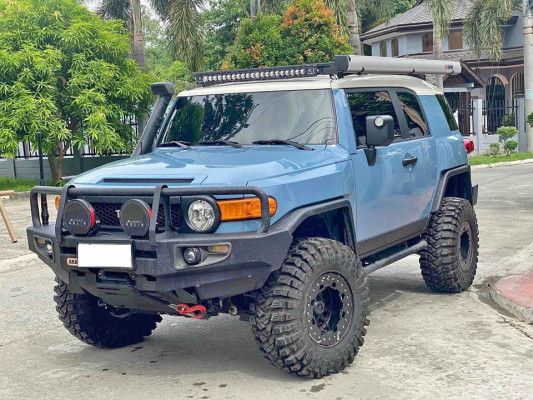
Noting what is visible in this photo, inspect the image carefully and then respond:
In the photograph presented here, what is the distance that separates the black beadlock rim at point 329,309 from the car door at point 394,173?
689 mm

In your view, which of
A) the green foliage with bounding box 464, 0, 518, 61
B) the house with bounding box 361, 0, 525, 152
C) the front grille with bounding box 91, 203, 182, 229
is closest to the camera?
the front grille with bounding box 91, 203, 182, 229

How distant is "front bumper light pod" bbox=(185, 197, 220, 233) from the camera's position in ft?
16.0

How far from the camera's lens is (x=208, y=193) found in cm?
484

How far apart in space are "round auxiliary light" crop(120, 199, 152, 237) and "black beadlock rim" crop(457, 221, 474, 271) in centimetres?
369

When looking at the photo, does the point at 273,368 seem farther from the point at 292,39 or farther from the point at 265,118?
the point at 292,39

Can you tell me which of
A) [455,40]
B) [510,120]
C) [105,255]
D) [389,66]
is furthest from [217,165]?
[455,40]

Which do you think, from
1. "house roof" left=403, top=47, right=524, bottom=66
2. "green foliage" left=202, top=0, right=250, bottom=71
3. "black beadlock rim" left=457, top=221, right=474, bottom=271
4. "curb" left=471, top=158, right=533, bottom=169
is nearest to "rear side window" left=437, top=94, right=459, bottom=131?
"black beadlock rim" left=457, top=221, right=474, bottom=271

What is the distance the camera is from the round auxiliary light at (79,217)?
513 cm

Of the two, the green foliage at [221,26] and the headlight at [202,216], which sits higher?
the green foliage at [221,26]

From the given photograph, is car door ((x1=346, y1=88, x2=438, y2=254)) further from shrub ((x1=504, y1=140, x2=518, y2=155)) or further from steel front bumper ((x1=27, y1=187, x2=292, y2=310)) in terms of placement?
shrub ((x1=504, y1=140, x2=518, y2=155))

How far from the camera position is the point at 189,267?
4.81 m

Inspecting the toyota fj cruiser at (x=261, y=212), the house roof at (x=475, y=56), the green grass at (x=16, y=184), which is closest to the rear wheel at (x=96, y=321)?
the toyota fj cruiser at (x=261, y=212)

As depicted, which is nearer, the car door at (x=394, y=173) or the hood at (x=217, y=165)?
the hood at (x=217, y=165)

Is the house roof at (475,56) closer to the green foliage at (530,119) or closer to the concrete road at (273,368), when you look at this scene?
the green foliage at (530,119)
